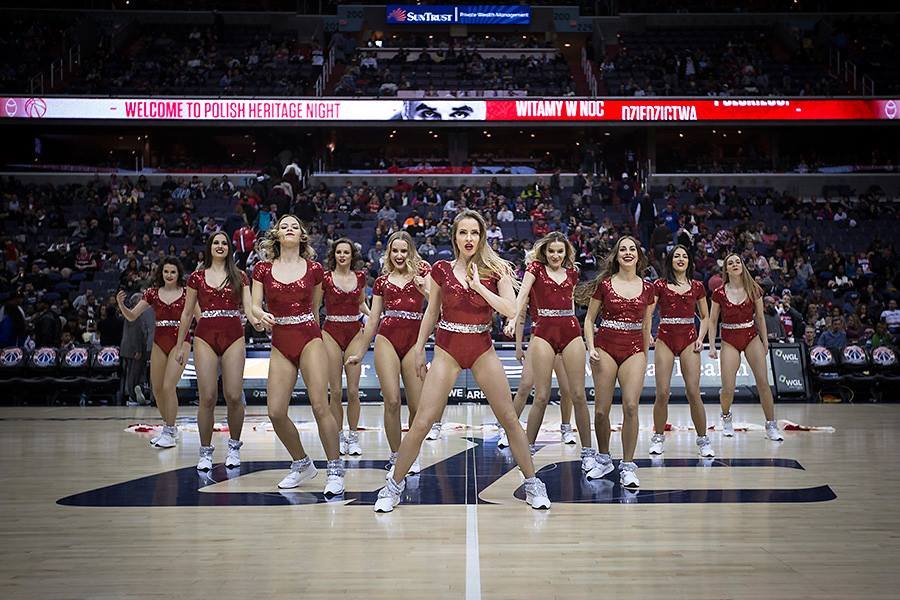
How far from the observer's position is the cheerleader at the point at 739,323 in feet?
37.0

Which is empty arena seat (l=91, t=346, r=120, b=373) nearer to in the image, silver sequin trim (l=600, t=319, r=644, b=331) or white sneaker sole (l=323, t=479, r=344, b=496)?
white sneaker sole (l=323, t=479, r=344, b=496)

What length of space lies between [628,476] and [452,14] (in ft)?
112

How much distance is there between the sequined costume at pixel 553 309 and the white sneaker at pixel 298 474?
2.46 metres

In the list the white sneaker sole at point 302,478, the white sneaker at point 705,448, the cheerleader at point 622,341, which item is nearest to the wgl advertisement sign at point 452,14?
the white sneaker at point 705,448

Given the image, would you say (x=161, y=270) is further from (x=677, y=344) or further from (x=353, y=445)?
(x=677, y=344)

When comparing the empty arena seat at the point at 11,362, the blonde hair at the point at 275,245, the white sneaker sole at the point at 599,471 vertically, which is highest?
the blonde hair at the point at 275,245

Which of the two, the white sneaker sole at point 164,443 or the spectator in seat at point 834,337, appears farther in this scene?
the spectator in seat at point 834,337

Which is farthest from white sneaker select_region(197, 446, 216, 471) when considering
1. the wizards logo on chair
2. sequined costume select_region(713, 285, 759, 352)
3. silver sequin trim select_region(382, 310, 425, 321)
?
sequined costume select_region(713, 285, 759, 352)

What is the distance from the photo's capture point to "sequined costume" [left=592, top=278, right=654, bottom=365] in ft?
27.2

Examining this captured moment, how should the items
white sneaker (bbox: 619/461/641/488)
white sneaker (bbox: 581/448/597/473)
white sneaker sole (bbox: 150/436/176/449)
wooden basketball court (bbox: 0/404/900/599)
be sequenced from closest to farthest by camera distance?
wooden basketball court (bbox: 0/404/900/599)
white sneaker (bbox: 619/461/641/488)
white sneaker (bbox: 581/448/597/473)
white sneaker sole (bbox: 150/436/176/449)

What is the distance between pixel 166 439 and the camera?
36.4 feet

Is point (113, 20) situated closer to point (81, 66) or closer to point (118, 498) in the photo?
point (81, 66)

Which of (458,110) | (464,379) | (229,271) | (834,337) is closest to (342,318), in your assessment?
(229,271)

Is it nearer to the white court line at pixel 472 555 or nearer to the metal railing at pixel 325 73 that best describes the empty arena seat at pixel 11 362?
the white court line at pixel 472 555
